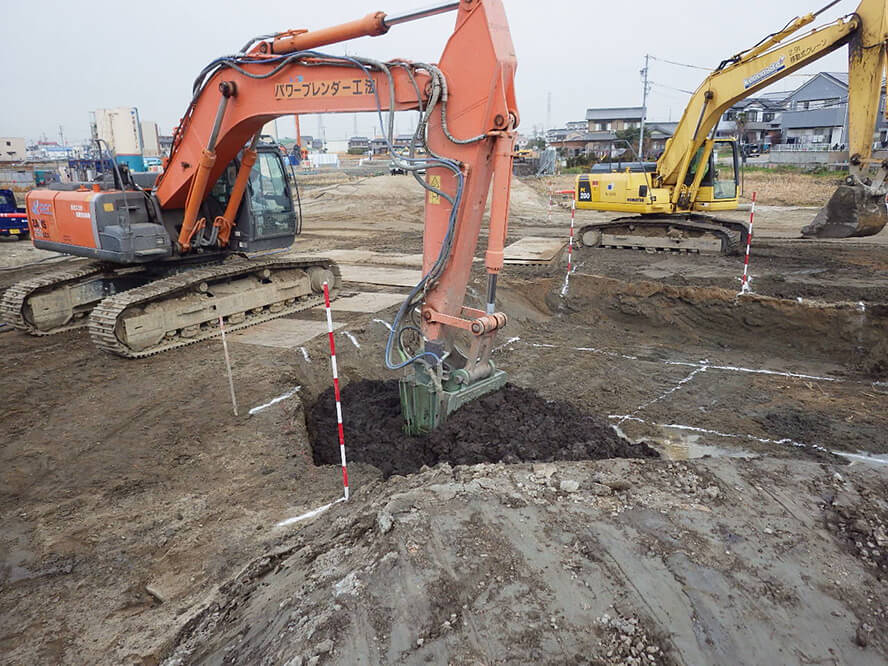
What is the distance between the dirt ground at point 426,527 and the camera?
105 inches

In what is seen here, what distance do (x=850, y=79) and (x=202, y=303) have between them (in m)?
10.8

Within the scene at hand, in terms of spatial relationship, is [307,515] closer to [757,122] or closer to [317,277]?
[317,277]

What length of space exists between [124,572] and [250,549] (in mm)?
775

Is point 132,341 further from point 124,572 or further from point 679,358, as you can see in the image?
point 679,358

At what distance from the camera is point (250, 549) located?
3898 millimetres

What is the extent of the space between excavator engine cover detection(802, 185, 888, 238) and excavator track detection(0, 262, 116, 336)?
1182 centimetres

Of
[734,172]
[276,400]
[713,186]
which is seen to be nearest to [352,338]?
[276,400]

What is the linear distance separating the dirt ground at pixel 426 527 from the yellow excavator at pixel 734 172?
376cm

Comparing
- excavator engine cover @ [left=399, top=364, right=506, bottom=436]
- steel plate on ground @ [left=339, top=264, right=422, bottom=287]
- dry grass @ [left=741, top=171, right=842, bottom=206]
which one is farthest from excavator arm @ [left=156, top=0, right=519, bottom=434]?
dry grass @ [left=741, top=171, right=842, bottom=206]

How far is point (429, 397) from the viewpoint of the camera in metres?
5.31

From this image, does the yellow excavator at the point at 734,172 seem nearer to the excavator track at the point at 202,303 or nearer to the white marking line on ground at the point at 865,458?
the white marking line on ground at the point at 865,458

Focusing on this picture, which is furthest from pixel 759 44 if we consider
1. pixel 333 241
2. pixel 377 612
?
pixel 377 612

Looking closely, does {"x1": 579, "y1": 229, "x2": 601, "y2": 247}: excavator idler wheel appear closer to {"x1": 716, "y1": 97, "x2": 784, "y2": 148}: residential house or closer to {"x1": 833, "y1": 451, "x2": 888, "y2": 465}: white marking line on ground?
{"x1": 833, "y1": 451, "x2": 888, "y2": 465}: white marking line on ground

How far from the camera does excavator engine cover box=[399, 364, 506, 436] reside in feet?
17.3
